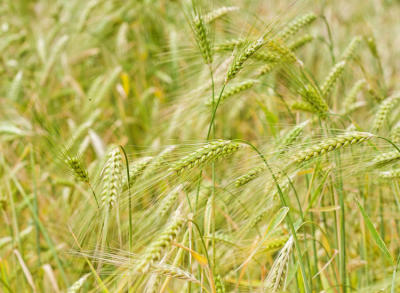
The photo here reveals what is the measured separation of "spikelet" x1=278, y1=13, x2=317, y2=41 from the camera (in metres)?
1.70

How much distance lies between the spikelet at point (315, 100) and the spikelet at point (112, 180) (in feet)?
2.09

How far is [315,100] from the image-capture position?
1355 millimetres

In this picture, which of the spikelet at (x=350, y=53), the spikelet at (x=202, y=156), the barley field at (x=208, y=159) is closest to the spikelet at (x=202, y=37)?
the barley field at (x=208, y=159)

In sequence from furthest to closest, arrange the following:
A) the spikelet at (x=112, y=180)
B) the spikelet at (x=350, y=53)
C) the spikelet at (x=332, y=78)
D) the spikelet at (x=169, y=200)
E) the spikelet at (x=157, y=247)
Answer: the spikelet at (x=350, y=53), the spikelet at (x=332, y=78), the spikelet at (x=169, y=200), the spikelet at (x=112, y=180), the spikelet at (x=157, y=247)

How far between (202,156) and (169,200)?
7.5 inches

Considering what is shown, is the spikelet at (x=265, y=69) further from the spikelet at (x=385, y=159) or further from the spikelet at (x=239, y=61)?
the spikelet at (x=385, y=159)

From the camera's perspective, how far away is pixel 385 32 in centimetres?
396

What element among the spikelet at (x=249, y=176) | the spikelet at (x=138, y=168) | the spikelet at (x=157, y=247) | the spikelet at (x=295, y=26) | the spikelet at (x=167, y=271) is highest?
the spikelet at (x=295, y=26)

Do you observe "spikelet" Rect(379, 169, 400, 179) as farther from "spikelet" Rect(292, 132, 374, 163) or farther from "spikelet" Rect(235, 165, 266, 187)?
"spikelet" Rect(235, 165, 266, 187)

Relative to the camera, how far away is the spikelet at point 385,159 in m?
1.19

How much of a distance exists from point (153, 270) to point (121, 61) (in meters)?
2.68

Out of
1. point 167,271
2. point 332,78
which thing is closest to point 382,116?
point 332,78

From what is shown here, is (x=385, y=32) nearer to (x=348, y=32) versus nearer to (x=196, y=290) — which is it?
(x=348, y=32)

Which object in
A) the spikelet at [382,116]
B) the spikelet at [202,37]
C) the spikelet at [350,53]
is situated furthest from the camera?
the spikelet at [350,53]
